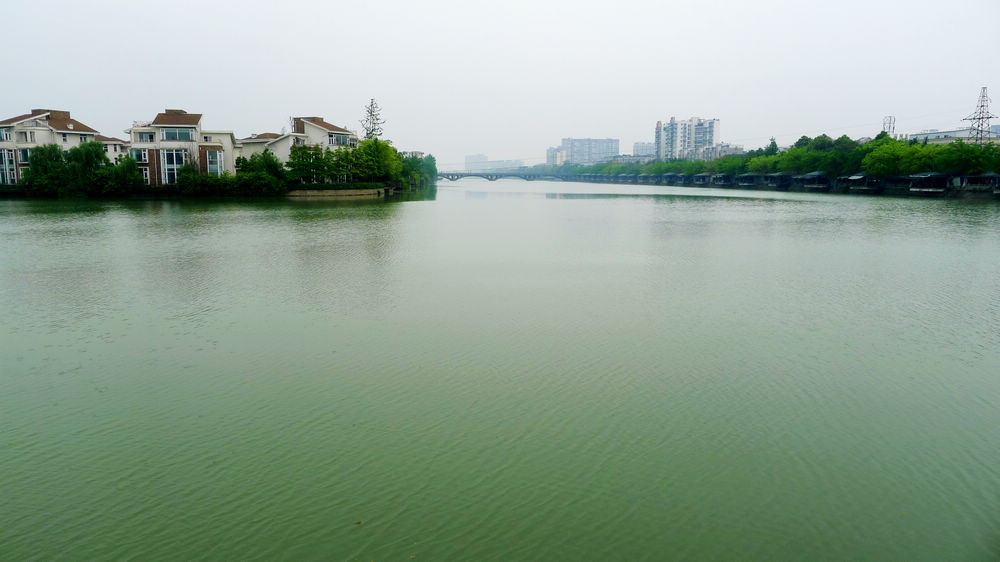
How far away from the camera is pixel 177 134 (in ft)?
138

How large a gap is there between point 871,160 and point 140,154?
5351 centimetres

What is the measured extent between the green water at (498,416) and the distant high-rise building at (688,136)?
147180mm

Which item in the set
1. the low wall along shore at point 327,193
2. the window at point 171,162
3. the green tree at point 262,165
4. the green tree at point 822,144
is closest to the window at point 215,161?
the window at point 171,162

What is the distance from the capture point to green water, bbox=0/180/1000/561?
3.74m

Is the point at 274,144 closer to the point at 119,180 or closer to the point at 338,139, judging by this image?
the point at 338,139

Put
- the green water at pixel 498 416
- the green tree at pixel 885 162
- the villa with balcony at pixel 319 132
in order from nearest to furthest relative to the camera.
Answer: the green water at pixel 498 416 < the green tree at pixel 885 162 < the villa with balcony at pixel 319 132

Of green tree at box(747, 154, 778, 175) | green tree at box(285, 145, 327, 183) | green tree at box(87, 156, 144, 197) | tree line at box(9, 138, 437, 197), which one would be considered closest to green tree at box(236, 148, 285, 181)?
tree line at box(9, 138, 437, 197)

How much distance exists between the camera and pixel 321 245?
54.7 ft

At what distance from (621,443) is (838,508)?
150cm

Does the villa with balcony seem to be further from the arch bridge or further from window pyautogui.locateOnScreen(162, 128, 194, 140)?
the arch bridge

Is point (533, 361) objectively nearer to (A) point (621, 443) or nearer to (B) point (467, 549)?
(A) point (621, 443)

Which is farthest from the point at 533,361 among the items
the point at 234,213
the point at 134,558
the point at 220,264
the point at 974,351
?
the point at 234,213

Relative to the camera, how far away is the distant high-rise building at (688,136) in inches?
5965

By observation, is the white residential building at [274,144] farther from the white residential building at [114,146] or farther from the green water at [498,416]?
the green water at [498,416]
